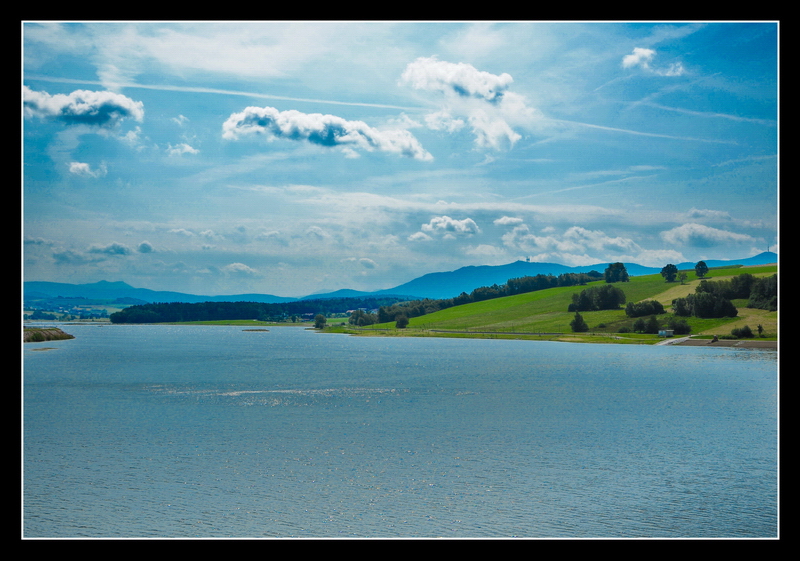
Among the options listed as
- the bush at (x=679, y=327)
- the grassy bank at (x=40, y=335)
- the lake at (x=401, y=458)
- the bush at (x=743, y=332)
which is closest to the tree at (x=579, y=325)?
the bush at (x=679, y=327)

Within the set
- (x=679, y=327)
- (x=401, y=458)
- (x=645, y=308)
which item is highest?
(x=645, y=308)

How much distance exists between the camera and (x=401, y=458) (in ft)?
122

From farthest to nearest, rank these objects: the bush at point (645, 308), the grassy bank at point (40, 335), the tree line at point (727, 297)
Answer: the bush at point (645, 308) < the tree line at point (727, 297) < the grassy bank at point (40, 335)

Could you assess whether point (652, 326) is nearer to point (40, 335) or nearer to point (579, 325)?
point (579, 325)

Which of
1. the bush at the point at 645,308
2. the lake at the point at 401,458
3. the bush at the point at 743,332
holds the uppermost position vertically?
the bush at the point at 645,308

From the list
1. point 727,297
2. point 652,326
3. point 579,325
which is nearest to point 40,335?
point 579,325

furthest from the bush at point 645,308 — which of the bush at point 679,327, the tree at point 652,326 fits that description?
the bush at point 679,327

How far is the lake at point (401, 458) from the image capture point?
26.7 meters

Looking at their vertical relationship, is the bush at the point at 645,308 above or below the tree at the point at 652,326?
above

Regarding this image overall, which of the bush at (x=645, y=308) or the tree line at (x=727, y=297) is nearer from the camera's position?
the tree line at (x=727, y=297)

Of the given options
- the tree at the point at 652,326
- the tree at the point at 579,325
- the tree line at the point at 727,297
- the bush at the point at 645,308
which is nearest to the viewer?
the tree line at the point at 727,297

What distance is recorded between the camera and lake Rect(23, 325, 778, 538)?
1053 inches

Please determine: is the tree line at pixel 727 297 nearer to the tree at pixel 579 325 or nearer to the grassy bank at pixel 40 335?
the tree at pixel 579 325
